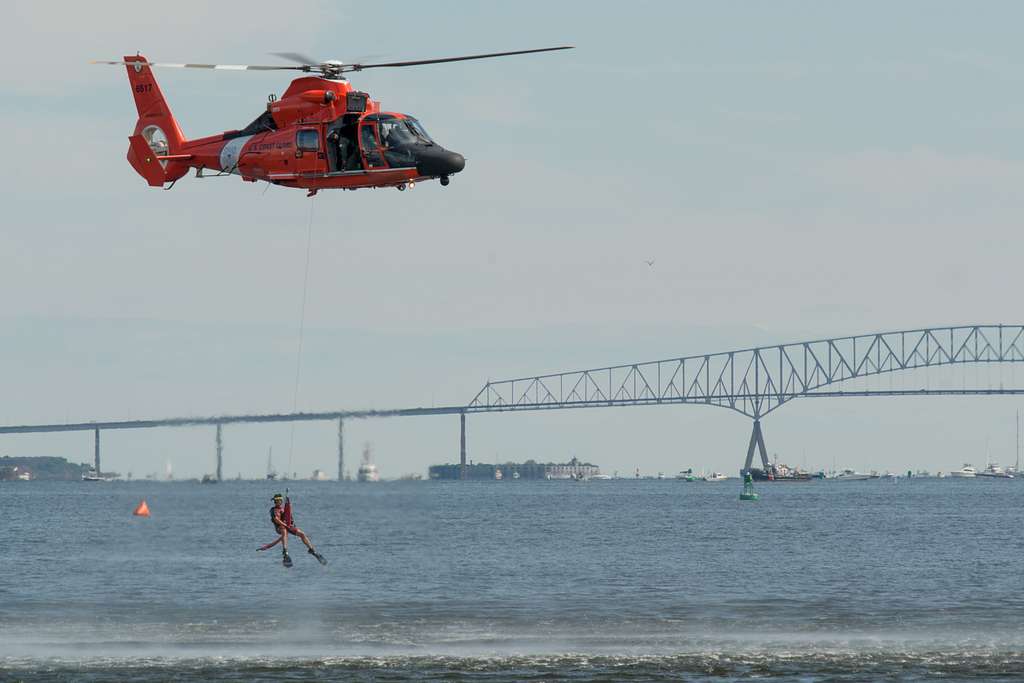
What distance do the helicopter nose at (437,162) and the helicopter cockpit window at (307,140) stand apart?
3.48 meters

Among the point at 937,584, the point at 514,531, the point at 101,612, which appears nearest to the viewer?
the point at 101,612

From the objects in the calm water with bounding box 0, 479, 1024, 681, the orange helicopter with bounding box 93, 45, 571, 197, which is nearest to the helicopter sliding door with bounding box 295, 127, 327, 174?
the orange helicopter with bounding box 93, 45, 571, 197

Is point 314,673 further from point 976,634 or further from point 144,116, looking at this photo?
point 976,634

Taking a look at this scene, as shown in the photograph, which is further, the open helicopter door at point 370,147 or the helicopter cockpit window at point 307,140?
the helicopter cockpit window at point 307,140

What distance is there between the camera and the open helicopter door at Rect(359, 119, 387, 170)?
46.4 m

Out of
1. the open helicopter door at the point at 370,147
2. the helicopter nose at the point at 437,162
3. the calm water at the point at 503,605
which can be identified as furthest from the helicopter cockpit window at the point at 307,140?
the calm water at the point at 503,605

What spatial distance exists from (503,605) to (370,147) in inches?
1193

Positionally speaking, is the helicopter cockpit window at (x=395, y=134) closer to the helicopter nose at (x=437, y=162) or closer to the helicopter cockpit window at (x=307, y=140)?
the helicopter nose at (x=437, y=162)

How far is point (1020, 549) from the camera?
374ft

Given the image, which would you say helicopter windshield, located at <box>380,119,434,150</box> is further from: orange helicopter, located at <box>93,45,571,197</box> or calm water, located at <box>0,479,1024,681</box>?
calm water, located at <box>0,479,1024,681</box>

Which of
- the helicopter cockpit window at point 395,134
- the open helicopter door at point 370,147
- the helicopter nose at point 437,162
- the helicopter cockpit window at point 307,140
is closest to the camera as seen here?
the helicopter nose at point 437,162

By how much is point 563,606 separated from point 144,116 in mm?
28940

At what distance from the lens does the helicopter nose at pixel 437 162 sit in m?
45.7

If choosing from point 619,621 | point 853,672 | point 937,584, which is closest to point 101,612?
point 619,621
